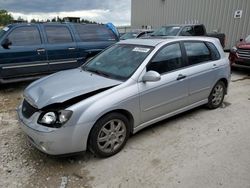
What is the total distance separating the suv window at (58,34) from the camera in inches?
265

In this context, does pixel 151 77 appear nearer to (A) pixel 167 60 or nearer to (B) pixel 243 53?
(A) pixel 167 60

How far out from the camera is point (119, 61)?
3.93 metres

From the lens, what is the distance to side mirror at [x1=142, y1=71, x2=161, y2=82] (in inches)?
134

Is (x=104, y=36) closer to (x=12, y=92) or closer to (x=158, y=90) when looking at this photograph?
(x=12, y=92)

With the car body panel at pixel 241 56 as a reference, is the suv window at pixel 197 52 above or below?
above

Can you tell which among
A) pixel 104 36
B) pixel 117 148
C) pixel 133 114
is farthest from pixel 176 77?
pixel 104 36

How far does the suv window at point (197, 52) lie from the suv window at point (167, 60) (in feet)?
0.81

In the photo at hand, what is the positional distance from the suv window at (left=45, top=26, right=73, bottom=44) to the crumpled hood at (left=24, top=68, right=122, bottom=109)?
3.22 meters

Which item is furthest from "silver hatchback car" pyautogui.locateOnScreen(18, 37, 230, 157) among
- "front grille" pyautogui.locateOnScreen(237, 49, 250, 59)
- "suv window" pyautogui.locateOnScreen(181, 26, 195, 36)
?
"suv window" pyautogui.locateOnScreen(181, 26, 195, 36)

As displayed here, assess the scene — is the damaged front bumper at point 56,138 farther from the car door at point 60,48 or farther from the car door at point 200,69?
the car door at point 60,48

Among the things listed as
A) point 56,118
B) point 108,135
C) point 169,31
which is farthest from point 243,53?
point 56,118

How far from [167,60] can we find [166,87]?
47cm

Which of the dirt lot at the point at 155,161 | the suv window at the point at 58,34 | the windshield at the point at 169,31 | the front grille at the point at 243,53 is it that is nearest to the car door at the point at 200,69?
the dirt lot at the point at 155,161

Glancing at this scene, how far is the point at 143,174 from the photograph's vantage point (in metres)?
2.95
